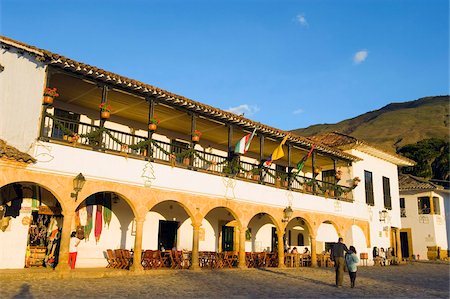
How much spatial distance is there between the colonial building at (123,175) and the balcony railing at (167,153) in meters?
0.06

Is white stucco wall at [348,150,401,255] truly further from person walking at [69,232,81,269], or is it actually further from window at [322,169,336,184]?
person walking at [69,232,81,269]

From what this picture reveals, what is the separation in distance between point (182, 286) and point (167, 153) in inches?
A: 182

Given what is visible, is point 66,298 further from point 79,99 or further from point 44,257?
point 79,99

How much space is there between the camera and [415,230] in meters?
33.3

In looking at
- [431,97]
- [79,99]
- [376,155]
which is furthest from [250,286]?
[431,97]

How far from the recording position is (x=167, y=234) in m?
17.4

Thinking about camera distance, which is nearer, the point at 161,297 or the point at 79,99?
the point at 161,297

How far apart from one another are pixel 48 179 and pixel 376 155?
814 inches

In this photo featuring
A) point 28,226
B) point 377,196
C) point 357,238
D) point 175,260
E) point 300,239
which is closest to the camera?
point 28,226

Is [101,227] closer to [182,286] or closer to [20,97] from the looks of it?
[182,286]

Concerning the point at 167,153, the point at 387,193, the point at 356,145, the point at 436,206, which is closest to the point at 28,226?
the point at 167,153

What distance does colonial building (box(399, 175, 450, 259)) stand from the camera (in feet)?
106

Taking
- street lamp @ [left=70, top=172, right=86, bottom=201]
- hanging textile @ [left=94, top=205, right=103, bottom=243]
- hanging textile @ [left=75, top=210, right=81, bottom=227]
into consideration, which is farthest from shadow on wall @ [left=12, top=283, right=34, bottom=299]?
hanging textile @ [left=94, top=205, right=103, bottom=243]

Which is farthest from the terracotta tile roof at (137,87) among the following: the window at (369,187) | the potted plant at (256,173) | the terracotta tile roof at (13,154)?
the window at (369,187)
